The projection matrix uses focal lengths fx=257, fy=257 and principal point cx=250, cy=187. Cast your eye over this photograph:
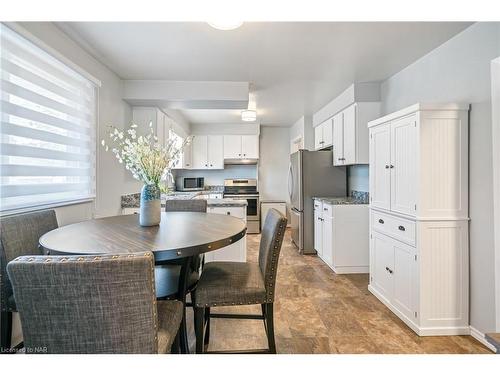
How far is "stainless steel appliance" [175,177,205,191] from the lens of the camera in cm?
566

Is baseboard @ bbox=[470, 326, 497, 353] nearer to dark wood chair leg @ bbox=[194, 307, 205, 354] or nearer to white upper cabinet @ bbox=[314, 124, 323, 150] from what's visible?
dark wood chair leg @ bbox=[194, 307, 205, 354]

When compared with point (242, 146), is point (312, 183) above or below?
below

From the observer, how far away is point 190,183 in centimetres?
567

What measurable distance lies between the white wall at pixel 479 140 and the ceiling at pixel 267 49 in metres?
0.17

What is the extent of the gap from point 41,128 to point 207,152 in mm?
3915

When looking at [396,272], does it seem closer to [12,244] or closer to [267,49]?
[267,49]

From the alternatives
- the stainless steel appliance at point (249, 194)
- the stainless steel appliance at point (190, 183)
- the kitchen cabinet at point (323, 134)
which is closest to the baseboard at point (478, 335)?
the kitchen cabinet at point (323, 134)

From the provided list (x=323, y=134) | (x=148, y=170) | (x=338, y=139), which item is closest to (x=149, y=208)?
(x=148, y=170)

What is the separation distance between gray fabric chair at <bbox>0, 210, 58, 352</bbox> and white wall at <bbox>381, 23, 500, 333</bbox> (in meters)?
2.99

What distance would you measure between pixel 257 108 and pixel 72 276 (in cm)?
403

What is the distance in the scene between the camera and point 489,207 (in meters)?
1.80

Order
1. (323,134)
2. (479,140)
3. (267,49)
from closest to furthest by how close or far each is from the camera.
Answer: (479,140) < (267,49) < (323,134)

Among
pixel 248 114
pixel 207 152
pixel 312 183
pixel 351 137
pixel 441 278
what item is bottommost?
pixel 441 278

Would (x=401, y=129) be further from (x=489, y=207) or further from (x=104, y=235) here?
(x=104, y=235)
